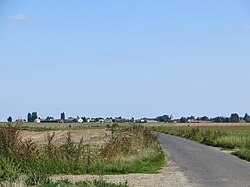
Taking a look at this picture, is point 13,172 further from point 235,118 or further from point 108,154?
point 235,118

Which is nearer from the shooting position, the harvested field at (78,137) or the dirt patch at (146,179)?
the dirt patch at (146,179)

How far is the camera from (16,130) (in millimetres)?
22625

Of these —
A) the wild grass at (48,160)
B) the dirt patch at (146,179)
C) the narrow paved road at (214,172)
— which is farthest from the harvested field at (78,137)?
the dirt patch at (146,179)

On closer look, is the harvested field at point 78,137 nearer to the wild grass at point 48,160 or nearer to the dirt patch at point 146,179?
the wild grass at point 48,160

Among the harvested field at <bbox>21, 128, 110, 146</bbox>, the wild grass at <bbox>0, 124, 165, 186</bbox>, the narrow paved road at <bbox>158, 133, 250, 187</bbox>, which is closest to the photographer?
the narrow paved road at <bbox>158, 133, 250, 187</bbox>

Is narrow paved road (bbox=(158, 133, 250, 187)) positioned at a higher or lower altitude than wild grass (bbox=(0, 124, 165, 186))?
lower

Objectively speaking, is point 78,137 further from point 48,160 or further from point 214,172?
point 48,160

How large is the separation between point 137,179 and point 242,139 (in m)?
27.0

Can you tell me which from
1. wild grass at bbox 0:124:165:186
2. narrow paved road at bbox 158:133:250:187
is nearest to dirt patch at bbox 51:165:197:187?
narrow paved road at bbox 158:133:250:187

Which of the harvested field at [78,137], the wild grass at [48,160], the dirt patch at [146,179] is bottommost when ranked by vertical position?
the dirt patch at [146,179]

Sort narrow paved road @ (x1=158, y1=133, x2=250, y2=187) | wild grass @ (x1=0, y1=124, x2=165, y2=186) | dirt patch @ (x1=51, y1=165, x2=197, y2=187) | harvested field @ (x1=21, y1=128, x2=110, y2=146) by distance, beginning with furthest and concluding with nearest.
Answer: harvested field @ (x1=21, y1=128, x2=110, y2=146), wild grass @ (x1=0, y1=124, x2=165, y2=186), narrow paved road @ (x1=158, y1=133, x2=250, y2=187), dirt patch @ (x1=51, y1=165, x2=197, y2=187)

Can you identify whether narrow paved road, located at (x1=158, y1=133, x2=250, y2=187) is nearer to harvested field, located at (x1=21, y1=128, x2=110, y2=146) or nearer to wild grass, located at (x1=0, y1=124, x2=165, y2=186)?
wild grass, located at (x1=0, y1=124, x2=165, y2=186)

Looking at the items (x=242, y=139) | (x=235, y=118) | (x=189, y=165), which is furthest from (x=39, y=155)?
(x=235, y=118)

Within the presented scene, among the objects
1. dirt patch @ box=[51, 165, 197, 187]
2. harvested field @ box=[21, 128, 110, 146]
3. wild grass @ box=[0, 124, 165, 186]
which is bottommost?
dirt patch @ box=[51, 165, 197, 187]
